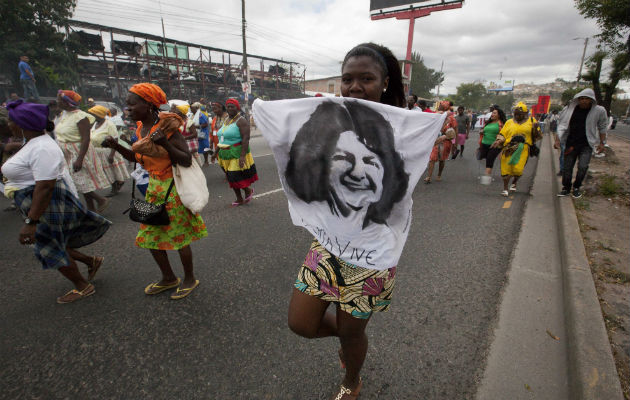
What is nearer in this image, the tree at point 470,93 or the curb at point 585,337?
the curb at point 585,337

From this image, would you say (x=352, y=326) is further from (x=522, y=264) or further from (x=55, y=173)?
(x=522, y=264)

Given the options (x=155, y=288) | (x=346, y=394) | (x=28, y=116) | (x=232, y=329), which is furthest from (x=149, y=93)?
(x=346, y=394)

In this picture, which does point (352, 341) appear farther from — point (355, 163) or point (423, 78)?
point (423, 78)

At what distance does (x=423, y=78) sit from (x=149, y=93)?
61.8m

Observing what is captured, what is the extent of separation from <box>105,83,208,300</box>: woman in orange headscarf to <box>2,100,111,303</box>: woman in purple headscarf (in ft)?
1.76

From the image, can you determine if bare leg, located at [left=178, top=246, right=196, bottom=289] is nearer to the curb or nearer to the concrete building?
the curb

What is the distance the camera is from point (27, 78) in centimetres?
1131

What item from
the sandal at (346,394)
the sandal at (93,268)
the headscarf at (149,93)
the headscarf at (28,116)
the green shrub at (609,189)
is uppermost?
the headscarf at (149,93)

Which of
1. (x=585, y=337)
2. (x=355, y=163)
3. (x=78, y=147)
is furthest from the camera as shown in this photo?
(x=78, y=147)

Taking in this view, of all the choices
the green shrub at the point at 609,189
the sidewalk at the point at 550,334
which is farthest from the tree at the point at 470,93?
the sidewalk at the point at 550,334

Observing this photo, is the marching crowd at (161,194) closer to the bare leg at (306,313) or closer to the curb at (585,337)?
the bare leg at (306,313)

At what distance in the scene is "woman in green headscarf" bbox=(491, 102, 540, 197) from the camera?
217 inches

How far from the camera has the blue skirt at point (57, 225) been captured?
7.77 feet

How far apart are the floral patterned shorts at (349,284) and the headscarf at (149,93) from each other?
1.77 meters
